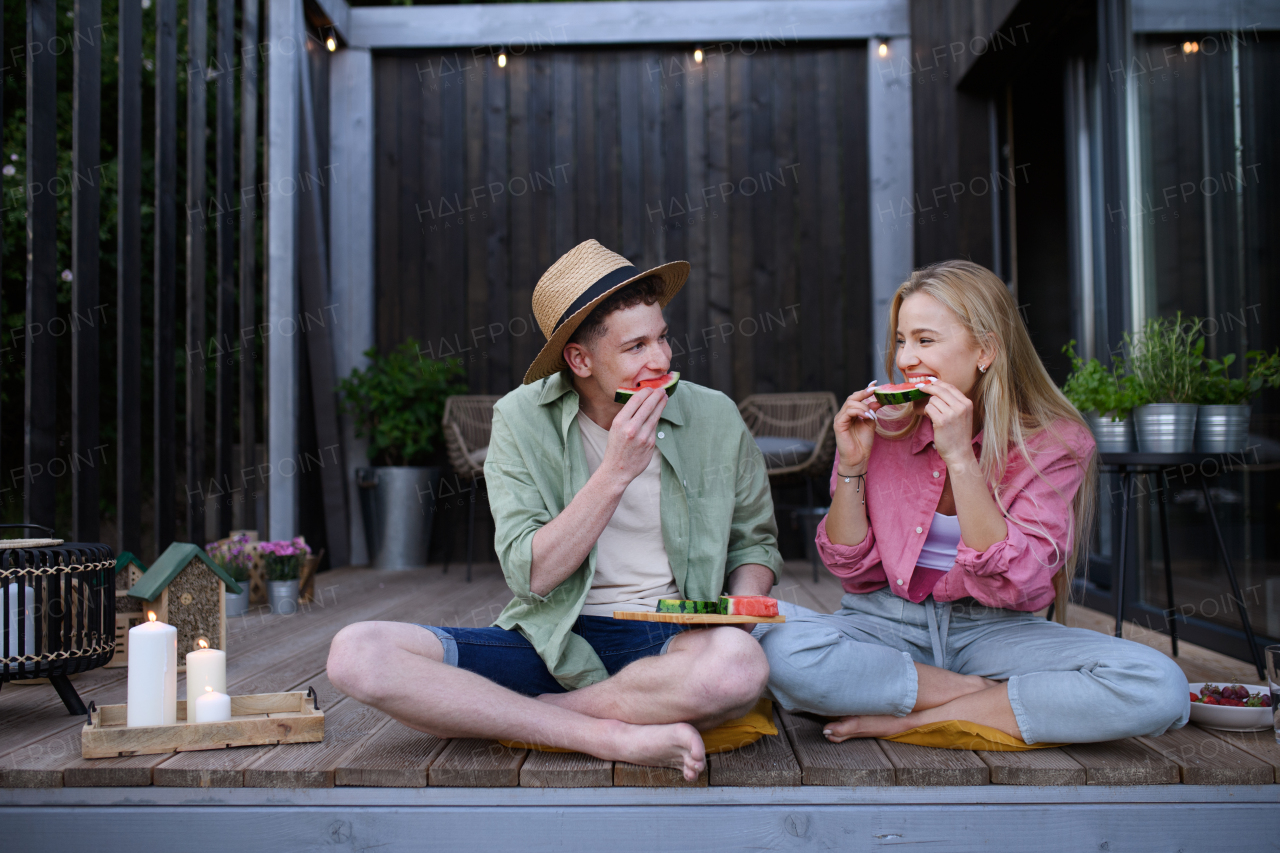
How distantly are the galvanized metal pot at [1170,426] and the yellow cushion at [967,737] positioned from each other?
102 cm

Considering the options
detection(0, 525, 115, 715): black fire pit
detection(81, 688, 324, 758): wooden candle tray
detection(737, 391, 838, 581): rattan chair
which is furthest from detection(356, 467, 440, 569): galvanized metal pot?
detection(81, 688, 324, 758): wooden candle tray

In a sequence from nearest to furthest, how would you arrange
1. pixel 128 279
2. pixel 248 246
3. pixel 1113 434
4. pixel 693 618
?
pixel 693 618 < pixel 1113 434 < pixel 128 279 < pixel 248 246

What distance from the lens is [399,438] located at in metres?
4.92

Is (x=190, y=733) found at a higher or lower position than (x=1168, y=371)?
lower

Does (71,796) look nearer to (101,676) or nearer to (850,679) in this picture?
(101,676)

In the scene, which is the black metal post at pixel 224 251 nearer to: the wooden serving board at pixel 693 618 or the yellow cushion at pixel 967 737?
the wooden serving board at pixel 693 618

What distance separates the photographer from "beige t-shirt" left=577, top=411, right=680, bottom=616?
184cm

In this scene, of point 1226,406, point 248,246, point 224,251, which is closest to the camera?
point 1226,406

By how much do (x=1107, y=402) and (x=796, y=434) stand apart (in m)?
2.66

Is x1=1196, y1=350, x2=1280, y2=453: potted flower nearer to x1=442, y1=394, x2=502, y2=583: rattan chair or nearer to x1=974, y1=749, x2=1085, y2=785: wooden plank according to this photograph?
x1=974, y1=749, x2=1085, y2=785: wooden plank

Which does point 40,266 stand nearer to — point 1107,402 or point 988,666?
point 988,666

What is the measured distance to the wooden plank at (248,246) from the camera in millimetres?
4293

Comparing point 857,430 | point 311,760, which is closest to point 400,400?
point 311,760

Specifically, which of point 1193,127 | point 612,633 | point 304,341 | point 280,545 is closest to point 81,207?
point 280,545
